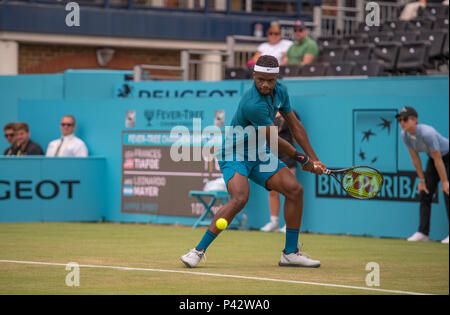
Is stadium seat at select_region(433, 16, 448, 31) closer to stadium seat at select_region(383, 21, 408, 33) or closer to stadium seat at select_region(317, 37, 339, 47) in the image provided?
stadium seat at select_region(383, 21, 408, 33)

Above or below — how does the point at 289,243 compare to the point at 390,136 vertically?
below

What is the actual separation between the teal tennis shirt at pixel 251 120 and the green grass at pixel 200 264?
3.75ft

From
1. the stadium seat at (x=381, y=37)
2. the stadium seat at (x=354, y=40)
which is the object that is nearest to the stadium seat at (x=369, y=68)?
the stadium seat at (x=381, y=37)

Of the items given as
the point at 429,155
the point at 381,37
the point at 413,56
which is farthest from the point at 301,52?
the point at 429,155

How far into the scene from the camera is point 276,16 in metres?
26.1

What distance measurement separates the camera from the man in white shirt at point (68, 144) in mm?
16219

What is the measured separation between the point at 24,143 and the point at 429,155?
7.09 meters

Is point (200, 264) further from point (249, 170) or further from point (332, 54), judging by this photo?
point (332, 54)

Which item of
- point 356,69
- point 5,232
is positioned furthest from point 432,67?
point 5,232

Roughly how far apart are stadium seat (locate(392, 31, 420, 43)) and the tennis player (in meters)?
9.45

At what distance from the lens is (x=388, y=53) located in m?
17.4

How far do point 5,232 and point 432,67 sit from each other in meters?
8.20
